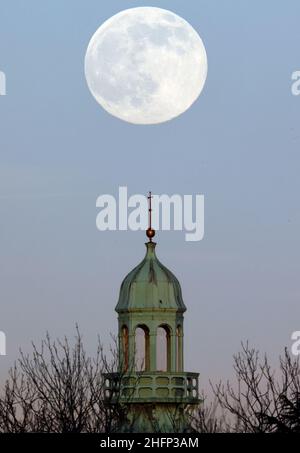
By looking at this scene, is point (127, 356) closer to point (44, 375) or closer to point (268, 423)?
point (44, 375)

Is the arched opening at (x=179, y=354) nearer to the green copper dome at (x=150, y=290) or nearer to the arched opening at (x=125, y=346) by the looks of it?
the green copper dome at (x=150, y=290)

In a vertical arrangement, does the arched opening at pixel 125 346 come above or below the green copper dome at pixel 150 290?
below

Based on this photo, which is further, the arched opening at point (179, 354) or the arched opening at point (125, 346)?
the arched opening at point (179, 354)

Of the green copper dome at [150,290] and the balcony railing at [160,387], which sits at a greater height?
the green copper dome at [150,290]

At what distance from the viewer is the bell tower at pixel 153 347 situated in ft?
348

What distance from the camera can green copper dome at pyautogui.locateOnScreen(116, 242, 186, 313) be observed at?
109m

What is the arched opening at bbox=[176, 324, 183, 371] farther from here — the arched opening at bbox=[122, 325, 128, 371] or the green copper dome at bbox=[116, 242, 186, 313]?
the arched opening at bbox=[122, 325, 128, 371]
